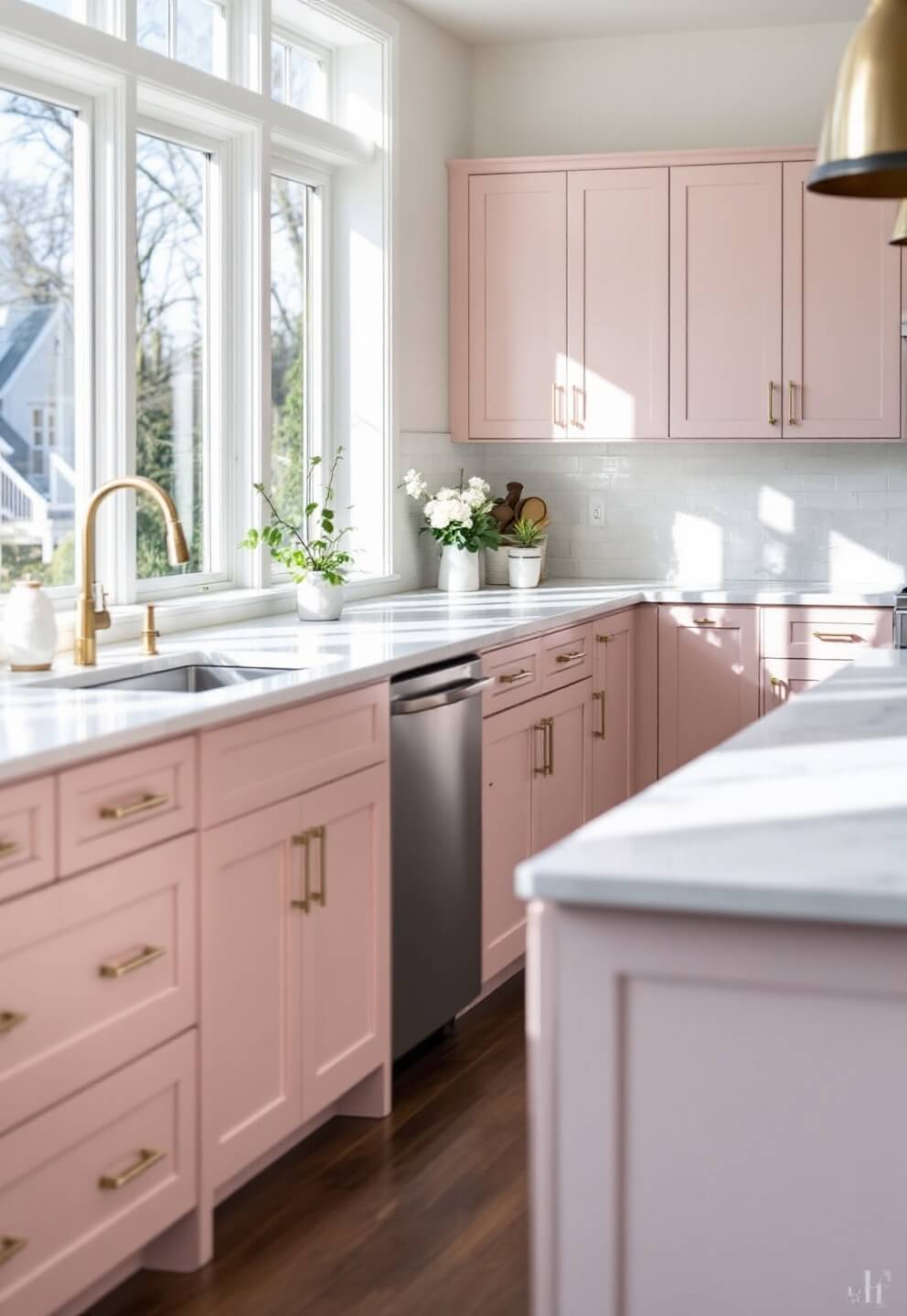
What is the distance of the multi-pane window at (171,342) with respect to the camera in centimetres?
411

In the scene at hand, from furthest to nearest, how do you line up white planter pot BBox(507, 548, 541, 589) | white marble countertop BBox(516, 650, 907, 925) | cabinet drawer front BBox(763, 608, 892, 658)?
1. white planter pot BBox(507, 548, 541, 589)
2. cabinet drawer front BBox(763, 608, 892, 658)
3. white marble countertop BBox(516, 650, 907, 925)

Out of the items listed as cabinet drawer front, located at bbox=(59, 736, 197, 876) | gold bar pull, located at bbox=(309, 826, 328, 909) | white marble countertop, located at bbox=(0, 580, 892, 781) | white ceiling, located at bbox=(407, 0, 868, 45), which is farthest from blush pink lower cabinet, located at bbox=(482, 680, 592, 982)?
white ceiling, located at bbox=(407, 0, 868, 45)

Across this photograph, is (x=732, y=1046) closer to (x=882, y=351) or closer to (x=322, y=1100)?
(x=322, y=1100)

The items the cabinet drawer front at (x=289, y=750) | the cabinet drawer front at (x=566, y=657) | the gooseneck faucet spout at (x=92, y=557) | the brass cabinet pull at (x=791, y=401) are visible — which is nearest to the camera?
the cabinet drawer front at (x=289, y=750)

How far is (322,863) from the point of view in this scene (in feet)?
10.5

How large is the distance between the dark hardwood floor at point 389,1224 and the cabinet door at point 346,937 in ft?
0.48

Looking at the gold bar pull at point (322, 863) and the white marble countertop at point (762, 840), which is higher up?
the white marble countertop at point (762, 840)

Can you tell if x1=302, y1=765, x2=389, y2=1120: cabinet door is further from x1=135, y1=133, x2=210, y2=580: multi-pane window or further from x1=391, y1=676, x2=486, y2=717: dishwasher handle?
x1=135, y1=133, x2=210, y2=580: multi-pane window

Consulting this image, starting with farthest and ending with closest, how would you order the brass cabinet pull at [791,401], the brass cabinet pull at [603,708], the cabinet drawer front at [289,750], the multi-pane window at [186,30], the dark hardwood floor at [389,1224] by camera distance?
1. the brass cabinet pull at [791,401]
2. the brass cabinet pull at [603,708]
3. the multi-pane window at [186,30]
4. the cabinet drawer front at [289,750]
5. the dark hardwood floor at [389,1224]

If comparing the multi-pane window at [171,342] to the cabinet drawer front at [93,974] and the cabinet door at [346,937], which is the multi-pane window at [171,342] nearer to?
the cabinet door at [346,937]

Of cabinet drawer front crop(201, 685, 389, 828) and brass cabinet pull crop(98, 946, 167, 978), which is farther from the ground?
cabinet drawer front crop(201, 685, 389, 828)

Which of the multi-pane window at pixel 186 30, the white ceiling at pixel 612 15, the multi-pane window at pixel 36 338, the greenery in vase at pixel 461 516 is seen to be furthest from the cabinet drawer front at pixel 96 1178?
the white ceiling at pixel 612 15

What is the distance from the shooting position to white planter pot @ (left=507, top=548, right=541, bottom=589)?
5527 mm

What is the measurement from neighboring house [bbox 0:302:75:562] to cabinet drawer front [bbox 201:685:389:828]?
84 centimetres
